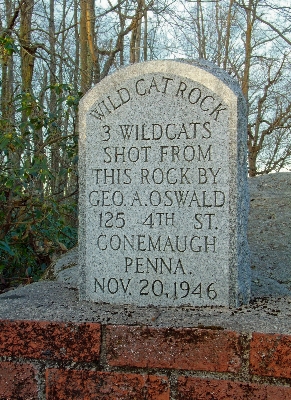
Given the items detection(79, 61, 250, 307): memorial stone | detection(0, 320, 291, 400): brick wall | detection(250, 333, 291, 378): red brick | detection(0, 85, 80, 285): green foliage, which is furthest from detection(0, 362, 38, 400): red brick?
detection(0, 85, 80, 285): green foliage

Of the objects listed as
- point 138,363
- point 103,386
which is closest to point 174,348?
point 138,363

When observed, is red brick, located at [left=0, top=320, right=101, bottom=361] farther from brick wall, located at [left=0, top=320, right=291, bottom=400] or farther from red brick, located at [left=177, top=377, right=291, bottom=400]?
red brick, located at [left=177, top=377, right=291, bottom=400]

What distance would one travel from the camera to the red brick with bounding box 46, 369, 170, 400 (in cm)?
175

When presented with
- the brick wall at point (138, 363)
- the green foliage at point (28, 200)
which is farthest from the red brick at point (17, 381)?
the green foliage at point (28, 200)

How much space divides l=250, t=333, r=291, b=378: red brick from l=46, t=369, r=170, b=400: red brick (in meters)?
0.32

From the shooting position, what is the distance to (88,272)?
225 centimetres

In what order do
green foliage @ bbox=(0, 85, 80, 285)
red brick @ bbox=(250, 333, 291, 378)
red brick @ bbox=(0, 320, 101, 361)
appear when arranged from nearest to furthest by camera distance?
red brick @ bbox=(250, 333, 291, 378), red brick @ bbox=(0, 320, 101, 361), green foliage @ bbox=(0, 85, 80, 285)

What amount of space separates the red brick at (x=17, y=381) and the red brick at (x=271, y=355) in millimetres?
799

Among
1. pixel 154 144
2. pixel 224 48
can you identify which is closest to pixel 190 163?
pixel 154 144

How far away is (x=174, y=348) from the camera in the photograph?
174cm

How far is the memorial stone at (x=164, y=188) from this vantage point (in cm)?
210

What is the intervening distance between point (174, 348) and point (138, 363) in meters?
0.14

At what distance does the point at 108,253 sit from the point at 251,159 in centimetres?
951

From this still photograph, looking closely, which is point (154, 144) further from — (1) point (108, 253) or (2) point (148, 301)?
(2) point (148, 301)
